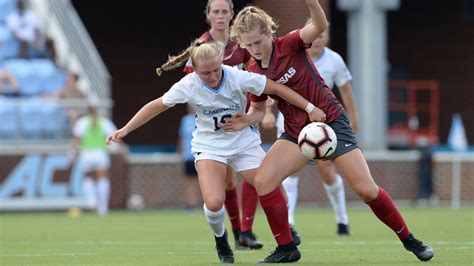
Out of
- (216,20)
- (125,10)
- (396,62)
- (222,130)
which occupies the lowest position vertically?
(396,62)

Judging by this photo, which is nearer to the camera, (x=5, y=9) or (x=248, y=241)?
(x=248, y=241)

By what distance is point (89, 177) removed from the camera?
18.9m

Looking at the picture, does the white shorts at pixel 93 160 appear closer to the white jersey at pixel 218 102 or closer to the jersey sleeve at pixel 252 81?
the white jersey at pixel 218 102

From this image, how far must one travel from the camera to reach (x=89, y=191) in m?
18.7

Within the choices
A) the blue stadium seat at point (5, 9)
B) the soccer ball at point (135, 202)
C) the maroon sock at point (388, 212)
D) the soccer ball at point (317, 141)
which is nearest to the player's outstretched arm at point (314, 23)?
the soccer ball at point (317, 141)

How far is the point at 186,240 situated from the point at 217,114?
10.8 feet

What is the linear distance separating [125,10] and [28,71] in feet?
28.1

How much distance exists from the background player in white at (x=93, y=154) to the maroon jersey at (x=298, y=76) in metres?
10.7

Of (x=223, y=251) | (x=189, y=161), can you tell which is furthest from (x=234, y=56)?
(x=189, y=161)

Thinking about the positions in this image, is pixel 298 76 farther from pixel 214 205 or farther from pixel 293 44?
pixel 214 205

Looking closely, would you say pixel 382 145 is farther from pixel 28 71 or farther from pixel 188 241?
pixel 188 241

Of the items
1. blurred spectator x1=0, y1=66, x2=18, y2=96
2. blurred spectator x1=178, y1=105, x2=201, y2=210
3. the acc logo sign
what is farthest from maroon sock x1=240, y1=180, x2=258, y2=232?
blurred spectator x1=0, y1=66, x2=18, y2=96

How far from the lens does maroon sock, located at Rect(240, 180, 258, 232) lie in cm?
966

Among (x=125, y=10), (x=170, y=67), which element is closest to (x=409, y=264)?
(x=170, y=67)
